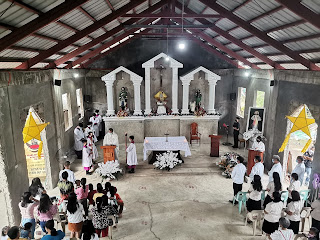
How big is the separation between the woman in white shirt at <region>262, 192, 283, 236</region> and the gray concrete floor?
880 mm

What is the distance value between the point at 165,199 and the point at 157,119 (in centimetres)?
633

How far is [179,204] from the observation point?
7.81m

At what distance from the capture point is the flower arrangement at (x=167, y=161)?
33.5 ft

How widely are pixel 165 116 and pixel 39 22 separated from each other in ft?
29.2

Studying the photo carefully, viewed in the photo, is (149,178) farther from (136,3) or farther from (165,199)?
(136,3)

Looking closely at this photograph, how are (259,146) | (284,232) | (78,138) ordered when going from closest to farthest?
1. (284,232)
2. (259,146)
3. (78,138)

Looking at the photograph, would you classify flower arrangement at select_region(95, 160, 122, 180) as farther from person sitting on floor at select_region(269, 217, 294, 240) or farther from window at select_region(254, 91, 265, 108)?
window at select_region(254, 91, 265, 108)

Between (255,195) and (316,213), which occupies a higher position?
(255,195)

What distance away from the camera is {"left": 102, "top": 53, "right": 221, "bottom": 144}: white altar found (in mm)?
13539

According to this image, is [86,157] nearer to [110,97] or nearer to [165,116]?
[110,97]

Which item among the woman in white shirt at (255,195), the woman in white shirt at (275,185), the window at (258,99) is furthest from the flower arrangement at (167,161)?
the window at (258,99)

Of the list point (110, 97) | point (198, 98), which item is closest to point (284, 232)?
point (198, 98)

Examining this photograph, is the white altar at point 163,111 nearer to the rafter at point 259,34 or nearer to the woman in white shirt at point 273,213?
the rafter at point 259,34

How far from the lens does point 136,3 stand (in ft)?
26.6
